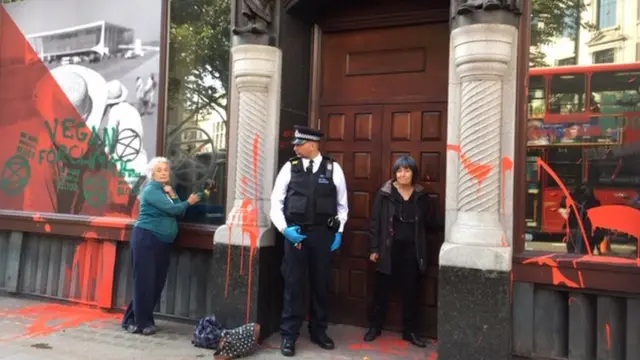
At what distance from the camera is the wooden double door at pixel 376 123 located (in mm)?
5266

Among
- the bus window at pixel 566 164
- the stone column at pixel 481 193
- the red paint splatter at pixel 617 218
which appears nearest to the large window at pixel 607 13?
the stone column at pixel 481 193

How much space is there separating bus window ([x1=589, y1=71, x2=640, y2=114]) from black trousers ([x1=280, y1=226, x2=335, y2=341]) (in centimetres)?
254

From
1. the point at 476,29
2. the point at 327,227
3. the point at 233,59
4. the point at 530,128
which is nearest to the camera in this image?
the point at 476,29

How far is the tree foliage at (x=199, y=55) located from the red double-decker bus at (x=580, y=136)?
10.5 ft

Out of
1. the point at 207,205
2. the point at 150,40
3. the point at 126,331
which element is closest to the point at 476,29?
the point at 207,205

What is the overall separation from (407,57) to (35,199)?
5071 millimetres

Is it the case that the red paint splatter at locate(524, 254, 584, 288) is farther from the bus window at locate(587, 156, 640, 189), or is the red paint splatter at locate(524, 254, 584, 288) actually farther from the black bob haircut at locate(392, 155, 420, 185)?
the black bob haircut at locate(392, 155, 420, 185)

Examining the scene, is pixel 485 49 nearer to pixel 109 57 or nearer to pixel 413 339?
pixel 413 339

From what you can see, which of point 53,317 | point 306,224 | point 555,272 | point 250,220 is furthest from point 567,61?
point 53,317

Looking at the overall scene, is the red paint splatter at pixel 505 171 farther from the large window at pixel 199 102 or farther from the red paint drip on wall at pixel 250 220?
the large window at pixel 199 102

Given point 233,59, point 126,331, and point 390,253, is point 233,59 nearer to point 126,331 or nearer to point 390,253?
point 390,253

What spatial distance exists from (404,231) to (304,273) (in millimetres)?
1022

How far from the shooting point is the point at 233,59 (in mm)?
5285

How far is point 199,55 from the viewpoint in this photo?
5.95m
